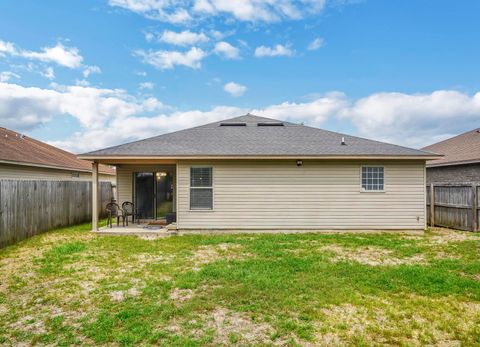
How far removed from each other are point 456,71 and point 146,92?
58.0 ft

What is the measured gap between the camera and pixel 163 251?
723cm

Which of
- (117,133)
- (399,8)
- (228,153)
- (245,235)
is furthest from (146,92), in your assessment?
(399,8)

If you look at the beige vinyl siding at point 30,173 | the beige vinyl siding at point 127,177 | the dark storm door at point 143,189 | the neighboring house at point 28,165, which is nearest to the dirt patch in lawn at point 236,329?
the beige vinyl siding at point 127,177

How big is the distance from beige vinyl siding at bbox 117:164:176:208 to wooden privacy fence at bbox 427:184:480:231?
10.2 meters

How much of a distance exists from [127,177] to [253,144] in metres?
5.35

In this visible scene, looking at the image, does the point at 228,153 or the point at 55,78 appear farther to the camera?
the point at 55,78

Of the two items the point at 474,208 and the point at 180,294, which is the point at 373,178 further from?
the point at 180,294

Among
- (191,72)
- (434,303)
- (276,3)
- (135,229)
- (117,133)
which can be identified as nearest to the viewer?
(434,303)

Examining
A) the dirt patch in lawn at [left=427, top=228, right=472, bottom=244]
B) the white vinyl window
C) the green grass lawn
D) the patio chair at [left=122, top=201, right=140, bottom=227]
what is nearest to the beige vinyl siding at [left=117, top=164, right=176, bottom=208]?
the patio chair at [left=122, top=201, right=140, bottom=227]

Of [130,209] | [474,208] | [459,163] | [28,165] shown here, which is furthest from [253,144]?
[28,165]

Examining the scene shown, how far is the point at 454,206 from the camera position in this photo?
1055cm

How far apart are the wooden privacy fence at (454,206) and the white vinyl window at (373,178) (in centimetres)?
302

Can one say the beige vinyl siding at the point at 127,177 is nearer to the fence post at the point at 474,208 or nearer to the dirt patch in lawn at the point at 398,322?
the dirt patch in lawn at the point at 398,322

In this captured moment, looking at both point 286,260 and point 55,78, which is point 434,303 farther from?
point 55,78
